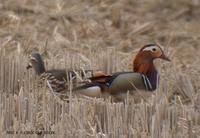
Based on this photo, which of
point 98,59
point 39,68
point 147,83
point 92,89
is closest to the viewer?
point 92,89

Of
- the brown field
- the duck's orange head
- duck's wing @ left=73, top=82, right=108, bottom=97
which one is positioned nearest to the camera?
the brown field

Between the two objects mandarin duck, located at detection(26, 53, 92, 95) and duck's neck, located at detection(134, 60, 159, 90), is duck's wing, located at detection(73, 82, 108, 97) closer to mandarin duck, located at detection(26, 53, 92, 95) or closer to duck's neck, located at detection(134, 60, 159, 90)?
mandarin duck, located at detection(26, 53, 92, 95)

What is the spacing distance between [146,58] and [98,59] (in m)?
0.45

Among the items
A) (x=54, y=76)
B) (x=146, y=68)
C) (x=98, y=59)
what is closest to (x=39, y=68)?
(x=54, y=76)

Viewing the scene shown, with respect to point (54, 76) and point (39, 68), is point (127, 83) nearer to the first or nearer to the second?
point (54, 76)

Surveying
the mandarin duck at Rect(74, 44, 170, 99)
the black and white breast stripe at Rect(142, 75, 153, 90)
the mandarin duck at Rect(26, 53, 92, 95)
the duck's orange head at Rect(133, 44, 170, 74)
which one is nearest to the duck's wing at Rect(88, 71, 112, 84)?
the mandarin duck at Rect(74, 44, 170, 99)

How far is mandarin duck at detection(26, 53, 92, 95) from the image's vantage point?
7188 millimetres

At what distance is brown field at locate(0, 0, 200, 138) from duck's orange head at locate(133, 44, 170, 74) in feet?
0.55

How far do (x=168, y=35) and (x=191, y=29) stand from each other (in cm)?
43

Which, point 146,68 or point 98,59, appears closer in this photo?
point 146,68

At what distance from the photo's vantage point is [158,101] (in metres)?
6.22

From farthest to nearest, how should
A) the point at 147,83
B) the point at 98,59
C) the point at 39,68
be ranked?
1. the point at 98,59
2. the point at 39,68
3. the point at 147,83

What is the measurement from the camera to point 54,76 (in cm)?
734

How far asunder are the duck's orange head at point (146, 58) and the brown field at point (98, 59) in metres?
0.17
